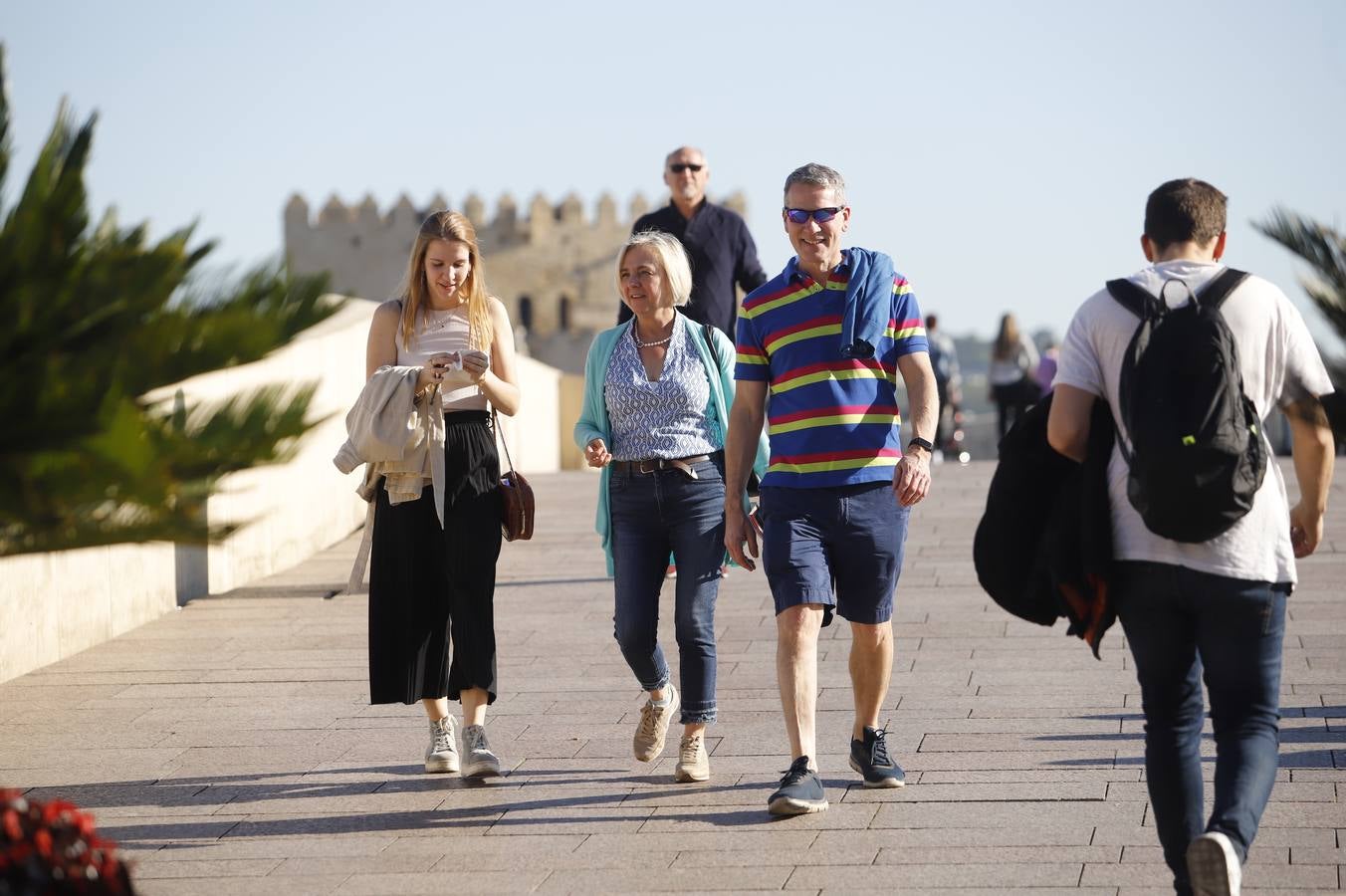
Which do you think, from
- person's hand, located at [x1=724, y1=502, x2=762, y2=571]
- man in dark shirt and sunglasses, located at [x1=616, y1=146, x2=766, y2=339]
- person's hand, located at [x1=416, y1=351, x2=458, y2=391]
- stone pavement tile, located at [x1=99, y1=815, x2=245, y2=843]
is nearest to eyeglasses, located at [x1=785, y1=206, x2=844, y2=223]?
person's hand, located at [x1=724, y1=502, x2=762, y2=571]

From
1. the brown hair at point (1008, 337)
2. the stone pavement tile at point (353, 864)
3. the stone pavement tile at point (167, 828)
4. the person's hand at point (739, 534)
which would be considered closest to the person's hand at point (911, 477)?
the person's hand at point (739, 534)

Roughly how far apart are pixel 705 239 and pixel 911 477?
349 cm

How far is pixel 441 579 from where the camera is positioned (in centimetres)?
618

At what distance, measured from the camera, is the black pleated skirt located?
6.07 metres

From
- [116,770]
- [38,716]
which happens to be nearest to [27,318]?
[116,770]

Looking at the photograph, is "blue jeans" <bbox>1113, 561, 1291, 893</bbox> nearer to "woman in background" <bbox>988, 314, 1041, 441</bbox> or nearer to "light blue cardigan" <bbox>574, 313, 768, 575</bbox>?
"light blue cardigan" <bbox>574, 313, 768, 575</bbox>

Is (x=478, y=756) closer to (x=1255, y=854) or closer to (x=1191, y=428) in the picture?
(x=1255, y=854)

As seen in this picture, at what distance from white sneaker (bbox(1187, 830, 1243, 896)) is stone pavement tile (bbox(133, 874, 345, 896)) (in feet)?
6.80

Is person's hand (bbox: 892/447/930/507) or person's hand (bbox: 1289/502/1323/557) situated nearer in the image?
person's hand (bbox: 1289/502/1323/557)

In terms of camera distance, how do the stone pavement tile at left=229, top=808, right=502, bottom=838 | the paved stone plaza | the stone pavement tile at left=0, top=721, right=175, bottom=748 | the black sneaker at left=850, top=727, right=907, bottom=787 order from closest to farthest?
the paved stone plaza → the stone pavement tile at left=229, top=808, right=502, bottom=838 → the black sneaker at left=850, top=727, right=907, bottom=787 → the stone pavement tile at left=0, top=721, right=175, bottom=748

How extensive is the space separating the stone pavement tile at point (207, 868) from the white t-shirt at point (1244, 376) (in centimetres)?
232

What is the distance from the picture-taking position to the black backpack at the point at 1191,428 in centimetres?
403

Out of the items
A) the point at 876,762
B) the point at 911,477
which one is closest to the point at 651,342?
the point at 911,477

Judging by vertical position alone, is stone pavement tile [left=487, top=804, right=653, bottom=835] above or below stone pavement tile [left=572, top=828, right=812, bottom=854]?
below
